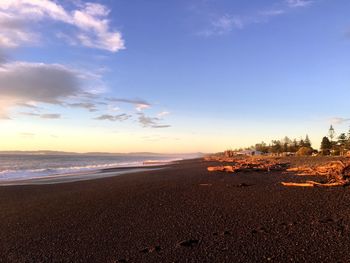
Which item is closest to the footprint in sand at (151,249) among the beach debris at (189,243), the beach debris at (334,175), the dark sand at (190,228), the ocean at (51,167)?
the dark sand at (190,228)

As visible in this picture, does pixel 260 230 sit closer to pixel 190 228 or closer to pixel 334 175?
pixel 190 228

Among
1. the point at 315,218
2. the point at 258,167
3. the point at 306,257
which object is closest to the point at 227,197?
the point at 315,218

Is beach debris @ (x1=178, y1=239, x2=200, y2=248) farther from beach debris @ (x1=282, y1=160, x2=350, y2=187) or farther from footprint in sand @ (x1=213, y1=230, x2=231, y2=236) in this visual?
beach debris @ (x1=282, y1=160, x2=350, y2=187)

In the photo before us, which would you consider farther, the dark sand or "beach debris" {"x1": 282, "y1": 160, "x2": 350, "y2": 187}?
"beach debris" {"x1": 282, "y1": 160, "x2": 350, "y2": 187}

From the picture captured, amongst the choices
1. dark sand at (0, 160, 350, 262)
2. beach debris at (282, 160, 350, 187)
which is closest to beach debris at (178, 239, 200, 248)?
dark sand at (0, 160, 350, 262)

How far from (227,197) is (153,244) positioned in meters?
4.98

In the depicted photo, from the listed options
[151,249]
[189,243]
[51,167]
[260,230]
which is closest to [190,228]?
[189,243]

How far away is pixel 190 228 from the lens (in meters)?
7.53

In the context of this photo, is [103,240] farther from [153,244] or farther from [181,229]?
[181,229]

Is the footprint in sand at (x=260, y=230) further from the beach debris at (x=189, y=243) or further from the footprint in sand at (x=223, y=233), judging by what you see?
the beach debris at (x=189, y=243)

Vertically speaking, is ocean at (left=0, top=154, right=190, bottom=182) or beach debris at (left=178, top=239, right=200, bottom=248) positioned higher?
ocean at (left=0, top=154, right=190, bottom=182)

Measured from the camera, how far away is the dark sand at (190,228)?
5.88m

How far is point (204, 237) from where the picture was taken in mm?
6785

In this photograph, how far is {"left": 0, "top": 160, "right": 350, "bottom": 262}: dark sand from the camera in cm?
588
